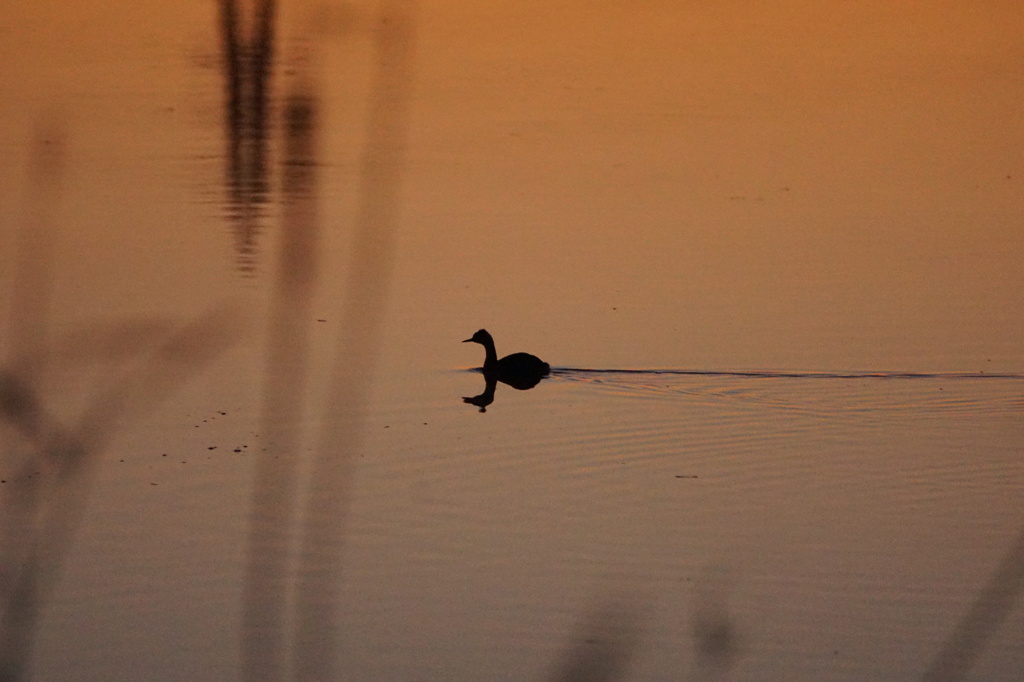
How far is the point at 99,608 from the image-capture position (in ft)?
18.5

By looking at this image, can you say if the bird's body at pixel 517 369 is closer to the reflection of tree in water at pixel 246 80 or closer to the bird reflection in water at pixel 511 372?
the bird reflection in water at pixel 511 372

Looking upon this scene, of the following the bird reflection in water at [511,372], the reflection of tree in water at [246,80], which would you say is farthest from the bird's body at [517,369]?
the reflection of tree in water at [246,80]

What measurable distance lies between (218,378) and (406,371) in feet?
3.65

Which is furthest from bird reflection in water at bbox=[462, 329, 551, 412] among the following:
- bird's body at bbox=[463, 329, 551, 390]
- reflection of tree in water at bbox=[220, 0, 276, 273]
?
reflection of tree in water at bbox=[220, 0, 276, 273]

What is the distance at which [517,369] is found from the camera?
909 cm

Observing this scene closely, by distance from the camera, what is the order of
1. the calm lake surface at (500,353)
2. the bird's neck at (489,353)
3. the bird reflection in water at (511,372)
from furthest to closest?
the bird's neck at (489,353), the bird reflection in water at (511,372), the calm lake surface at (500,353)

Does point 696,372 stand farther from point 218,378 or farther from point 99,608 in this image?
point 99,608

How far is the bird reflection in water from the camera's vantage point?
29.1 feet

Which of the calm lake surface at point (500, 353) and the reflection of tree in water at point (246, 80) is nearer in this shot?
the reflection of tree in water at point (246, 80)

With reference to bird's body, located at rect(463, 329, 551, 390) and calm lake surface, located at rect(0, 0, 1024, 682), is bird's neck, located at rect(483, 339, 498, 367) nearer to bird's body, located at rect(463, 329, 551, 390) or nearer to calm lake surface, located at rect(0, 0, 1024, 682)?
bird's body, located at rect(463, 329, 551, 390)

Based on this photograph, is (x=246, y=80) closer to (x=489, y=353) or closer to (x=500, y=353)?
(x=489, y=353)

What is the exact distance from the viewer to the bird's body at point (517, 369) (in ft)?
29.5

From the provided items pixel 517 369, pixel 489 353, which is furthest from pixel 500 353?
pixel 517 369

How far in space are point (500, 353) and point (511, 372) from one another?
2.40 ft
